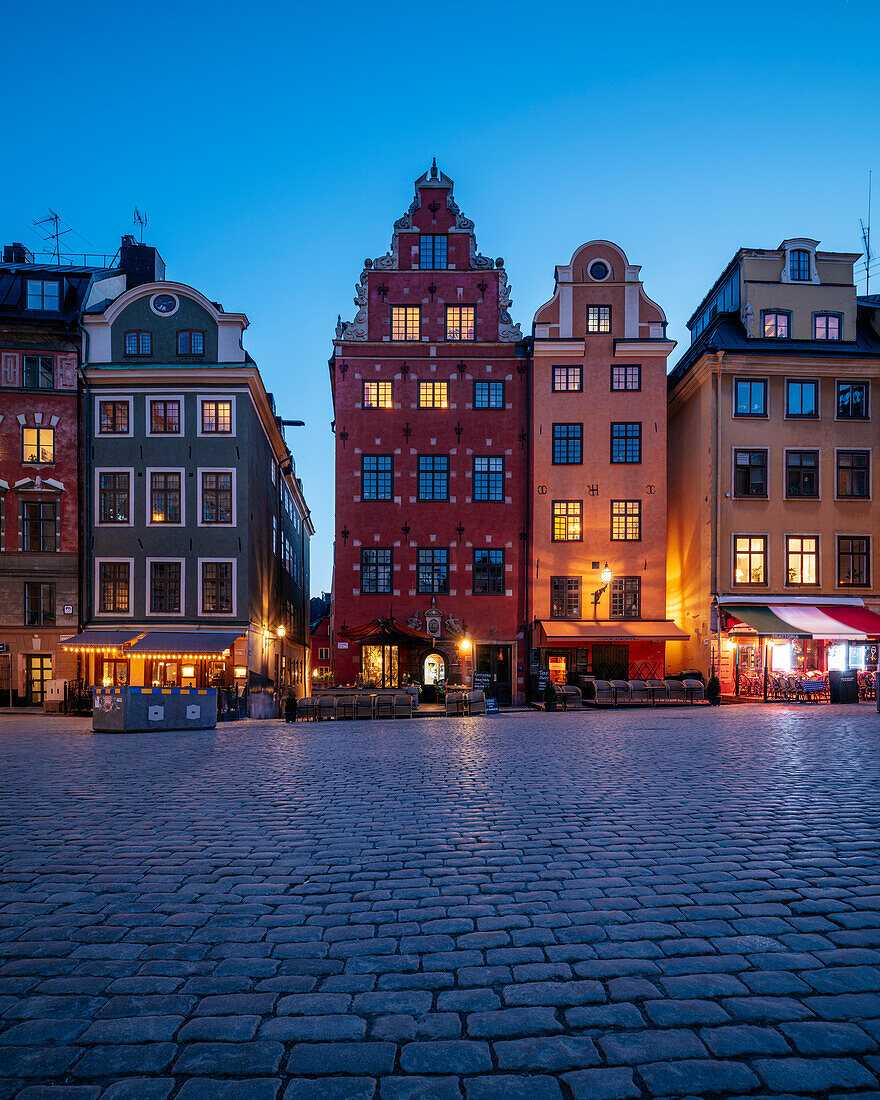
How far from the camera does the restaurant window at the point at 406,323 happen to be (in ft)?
109

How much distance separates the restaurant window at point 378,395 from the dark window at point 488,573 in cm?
748

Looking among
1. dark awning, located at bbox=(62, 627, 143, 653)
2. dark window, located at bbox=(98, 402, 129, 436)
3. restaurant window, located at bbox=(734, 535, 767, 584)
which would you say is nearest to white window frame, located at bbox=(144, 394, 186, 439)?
dark window, located at bbox=(98, 402, 129, 436)

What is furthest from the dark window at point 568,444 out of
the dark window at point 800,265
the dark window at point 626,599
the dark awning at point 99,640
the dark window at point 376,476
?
the dark awning at point 99,640

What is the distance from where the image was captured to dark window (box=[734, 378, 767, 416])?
3225cm

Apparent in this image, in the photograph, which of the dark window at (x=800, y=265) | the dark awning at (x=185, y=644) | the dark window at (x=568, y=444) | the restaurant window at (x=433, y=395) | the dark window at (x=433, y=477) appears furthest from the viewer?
the dark window at (x=800, y=265)

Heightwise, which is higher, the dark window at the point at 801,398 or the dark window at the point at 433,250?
the dark window at the point at 433,250

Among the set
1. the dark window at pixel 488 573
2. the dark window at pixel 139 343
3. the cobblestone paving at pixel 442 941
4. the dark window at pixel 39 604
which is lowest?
the cobblestone paving at pixel 442 941

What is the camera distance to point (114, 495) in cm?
3134

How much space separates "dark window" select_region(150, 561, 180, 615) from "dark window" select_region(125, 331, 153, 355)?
883cm

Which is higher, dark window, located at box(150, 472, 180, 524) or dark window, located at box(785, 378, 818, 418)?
dark window, located at box(785, 378, 818, 418)

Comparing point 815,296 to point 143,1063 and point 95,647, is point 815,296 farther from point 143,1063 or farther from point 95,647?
point 143,1063

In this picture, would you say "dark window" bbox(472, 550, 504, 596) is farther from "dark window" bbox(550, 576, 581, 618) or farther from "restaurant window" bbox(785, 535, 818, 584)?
"restaurant window" bbox(785, 535, 818, 584)

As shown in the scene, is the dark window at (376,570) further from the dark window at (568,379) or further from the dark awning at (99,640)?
the dark window at (568,379)

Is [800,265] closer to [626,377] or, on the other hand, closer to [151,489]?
[626,377]
